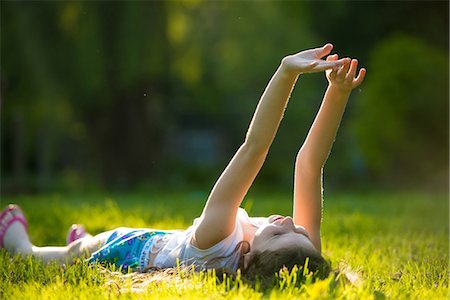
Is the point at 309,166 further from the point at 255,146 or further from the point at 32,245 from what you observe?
the point at 32,245

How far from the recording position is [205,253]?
2.41 metres

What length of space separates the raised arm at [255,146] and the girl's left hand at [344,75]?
8 centimetres

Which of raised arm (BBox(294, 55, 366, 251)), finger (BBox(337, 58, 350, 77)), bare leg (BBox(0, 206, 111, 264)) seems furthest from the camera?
bare leg (BBox(0, 206, 111, 264))

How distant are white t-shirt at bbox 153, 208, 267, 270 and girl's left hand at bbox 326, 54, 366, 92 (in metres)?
0.56

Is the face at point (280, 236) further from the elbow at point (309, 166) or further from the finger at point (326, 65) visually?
the finger at point (326, 65)

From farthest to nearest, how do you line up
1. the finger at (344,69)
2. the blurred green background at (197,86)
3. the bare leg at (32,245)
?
the blurred green background at (197,86), the bare leg at (32,245), the finger at (344,69)

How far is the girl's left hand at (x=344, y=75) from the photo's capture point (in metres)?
2.37

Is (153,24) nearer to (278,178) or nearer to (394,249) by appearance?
(278,178)

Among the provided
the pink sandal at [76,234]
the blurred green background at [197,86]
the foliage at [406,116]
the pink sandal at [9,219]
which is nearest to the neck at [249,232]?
the pink sandal at [76,234]

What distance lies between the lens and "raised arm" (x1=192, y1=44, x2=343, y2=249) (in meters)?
2.27

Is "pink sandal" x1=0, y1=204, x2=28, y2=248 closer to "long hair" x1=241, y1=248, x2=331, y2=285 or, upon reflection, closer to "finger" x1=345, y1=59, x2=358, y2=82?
"long hair" x1=241, y1=248, x2=331, y2=285

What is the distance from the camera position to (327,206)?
17.3 ft

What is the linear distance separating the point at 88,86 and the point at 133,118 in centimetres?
103

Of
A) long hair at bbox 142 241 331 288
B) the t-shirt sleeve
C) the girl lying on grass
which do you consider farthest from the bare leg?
long hair at bbox 142 241 331 288
